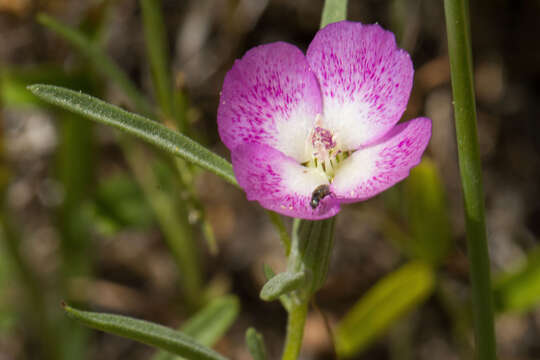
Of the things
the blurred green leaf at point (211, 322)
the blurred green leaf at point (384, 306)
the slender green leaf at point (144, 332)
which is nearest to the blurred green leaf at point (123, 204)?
the blurred green leaf at point (211, 322)

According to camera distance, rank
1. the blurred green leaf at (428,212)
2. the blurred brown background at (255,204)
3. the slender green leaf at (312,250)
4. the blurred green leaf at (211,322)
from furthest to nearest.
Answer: the blurred brown background at (255,204) → the blurred green leaf at (428,212) → the blurred green leaf at (211,322) → the slender green leaf at (312,250)

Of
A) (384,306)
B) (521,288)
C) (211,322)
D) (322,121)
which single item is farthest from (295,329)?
(521,288)

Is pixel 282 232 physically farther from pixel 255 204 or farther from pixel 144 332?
pixel 255 204

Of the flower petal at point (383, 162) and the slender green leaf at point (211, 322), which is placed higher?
the flower petal at point (383, 162)

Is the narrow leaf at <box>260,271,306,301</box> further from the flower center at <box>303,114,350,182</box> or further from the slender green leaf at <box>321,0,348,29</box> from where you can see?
the slender green leaf at <box>321,0,348,29</box>

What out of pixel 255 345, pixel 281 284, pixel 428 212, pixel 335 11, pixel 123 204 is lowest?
pixel 123 204

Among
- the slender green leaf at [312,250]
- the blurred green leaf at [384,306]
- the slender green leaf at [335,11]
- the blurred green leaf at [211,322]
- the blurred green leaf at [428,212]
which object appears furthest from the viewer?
the blurred green leaf at [384,306]

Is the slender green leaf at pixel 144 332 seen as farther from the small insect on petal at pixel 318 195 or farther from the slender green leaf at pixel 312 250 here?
the small insect on petal at pixel 318 195

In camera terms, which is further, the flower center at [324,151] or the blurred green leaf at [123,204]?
the blurred green leaf at [123,204]
